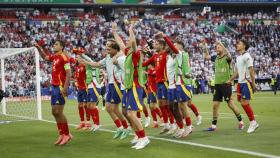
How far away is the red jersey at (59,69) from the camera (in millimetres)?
12070

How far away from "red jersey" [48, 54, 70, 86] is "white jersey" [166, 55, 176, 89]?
2844 millimetres

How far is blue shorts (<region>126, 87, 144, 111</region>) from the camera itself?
1119 centimetres

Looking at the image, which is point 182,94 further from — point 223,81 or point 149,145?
point 149,145

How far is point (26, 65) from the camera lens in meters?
32.2

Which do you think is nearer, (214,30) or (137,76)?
(137,76)

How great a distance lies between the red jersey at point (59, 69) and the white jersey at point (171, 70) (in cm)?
284

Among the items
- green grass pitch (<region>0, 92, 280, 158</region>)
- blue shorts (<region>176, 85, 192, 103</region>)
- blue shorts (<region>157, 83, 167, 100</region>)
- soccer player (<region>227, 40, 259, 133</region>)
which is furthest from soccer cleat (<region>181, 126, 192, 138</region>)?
soccer player (<region>227, 40, 259, 133</region>)

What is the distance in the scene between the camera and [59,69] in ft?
39.8

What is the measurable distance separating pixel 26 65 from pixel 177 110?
20.8 meters

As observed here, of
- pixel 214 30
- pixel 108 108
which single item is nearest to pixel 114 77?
pixel 108 108

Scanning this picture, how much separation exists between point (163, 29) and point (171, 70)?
41.3 m

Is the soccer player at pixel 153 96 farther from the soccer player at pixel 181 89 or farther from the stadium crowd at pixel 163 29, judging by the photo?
the stadium crowd at pixel 163 29

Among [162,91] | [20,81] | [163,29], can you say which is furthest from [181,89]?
[163,29]

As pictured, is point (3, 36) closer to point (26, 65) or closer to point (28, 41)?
point (28, 41)
